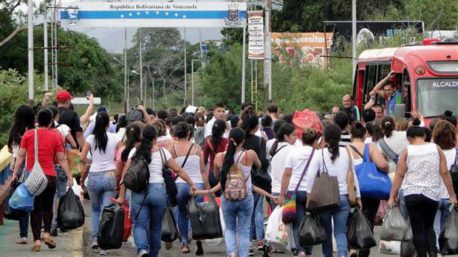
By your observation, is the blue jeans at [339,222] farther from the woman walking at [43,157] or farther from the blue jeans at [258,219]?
the woman walking at [43,157]

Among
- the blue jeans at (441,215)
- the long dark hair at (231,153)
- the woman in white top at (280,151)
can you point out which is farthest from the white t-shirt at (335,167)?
the woman in white top at (280,151)

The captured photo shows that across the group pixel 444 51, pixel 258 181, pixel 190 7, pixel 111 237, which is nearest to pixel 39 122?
pixel 111 237

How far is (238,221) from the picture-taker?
13.7 metres

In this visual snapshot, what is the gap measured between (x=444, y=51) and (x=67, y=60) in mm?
64236

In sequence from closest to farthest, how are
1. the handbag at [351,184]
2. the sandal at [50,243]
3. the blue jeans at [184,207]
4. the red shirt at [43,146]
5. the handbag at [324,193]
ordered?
1. the handbag at [324,193]
2. the handbag at [351,184]
3. the red shirt at [43,146]
4. the sandal at [50,243]
5. the blue jeans at [184,207]

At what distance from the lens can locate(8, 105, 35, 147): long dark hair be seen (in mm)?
14695

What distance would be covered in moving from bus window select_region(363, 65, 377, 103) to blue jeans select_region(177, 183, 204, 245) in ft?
43.4

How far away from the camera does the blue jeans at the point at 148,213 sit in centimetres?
1325

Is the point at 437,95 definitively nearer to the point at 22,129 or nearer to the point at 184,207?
the point at 184,207

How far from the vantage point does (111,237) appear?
13.4 metres

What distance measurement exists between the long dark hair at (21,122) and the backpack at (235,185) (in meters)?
2.74

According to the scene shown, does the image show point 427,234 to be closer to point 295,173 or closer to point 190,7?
point 295,173

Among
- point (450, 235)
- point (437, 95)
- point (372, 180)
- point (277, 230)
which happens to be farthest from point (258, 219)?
point (437, 95)

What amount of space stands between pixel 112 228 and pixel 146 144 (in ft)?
3.42
